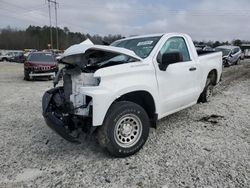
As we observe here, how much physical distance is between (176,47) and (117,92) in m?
2.06

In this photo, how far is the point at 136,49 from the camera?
4910 mm

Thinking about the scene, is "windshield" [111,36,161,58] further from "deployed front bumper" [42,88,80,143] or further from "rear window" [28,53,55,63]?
"rear window" [28,53,55,63]

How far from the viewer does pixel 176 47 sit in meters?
5.17

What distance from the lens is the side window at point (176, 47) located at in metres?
4.77

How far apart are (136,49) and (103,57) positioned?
0.91 meters

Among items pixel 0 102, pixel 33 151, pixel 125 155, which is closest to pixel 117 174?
pixel 125 155

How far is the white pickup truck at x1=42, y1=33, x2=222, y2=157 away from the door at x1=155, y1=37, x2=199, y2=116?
0.7 inches

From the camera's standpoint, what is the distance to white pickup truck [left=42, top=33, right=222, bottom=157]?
3.70 m

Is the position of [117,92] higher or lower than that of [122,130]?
higher

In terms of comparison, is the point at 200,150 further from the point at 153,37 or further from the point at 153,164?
the point at 153,37

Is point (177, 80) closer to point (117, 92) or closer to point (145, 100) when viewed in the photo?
point (145, 100)

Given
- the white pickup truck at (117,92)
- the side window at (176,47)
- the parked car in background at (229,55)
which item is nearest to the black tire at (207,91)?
the side window at (176,47)

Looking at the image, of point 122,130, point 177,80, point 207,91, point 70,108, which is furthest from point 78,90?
point 207,91

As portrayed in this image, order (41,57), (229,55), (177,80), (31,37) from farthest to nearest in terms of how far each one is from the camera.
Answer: (31,37)
(229,55)
(41,57)
(177,80)
